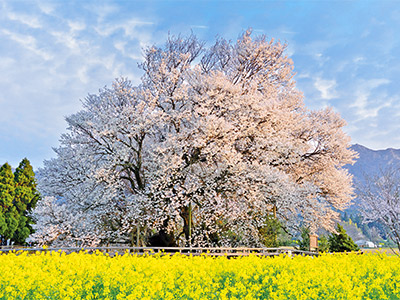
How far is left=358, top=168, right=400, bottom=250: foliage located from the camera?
12.3 meters

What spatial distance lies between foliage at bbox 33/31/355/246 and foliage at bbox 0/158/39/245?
61.3 ft

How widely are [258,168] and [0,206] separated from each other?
2933 cm

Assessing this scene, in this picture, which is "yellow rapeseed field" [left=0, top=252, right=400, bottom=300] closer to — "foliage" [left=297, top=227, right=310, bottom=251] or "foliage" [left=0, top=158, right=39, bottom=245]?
"foliage" [left=297, top=227, right=310, bottom=251]

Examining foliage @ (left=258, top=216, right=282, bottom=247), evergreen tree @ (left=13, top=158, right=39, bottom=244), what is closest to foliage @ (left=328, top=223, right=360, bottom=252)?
foliage @ (left=258, top=216, right=282, bottom=247)

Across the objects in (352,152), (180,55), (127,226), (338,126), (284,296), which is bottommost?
(284,296)

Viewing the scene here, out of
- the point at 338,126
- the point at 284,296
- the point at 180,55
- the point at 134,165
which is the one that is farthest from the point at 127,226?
the point at 338,126

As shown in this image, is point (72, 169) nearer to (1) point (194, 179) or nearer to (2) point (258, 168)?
(1) point (194, 179)

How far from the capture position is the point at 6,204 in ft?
116

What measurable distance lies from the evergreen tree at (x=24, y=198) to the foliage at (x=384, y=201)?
31.9 m

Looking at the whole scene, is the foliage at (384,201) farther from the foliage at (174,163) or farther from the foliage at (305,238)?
the foliage at (305,238)

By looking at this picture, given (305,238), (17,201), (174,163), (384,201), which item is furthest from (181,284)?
(17,201)

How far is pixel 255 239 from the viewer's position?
18969mm

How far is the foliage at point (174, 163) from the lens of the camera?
1639cm

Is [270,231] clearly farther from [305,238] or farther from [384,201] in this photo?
[384,201]
